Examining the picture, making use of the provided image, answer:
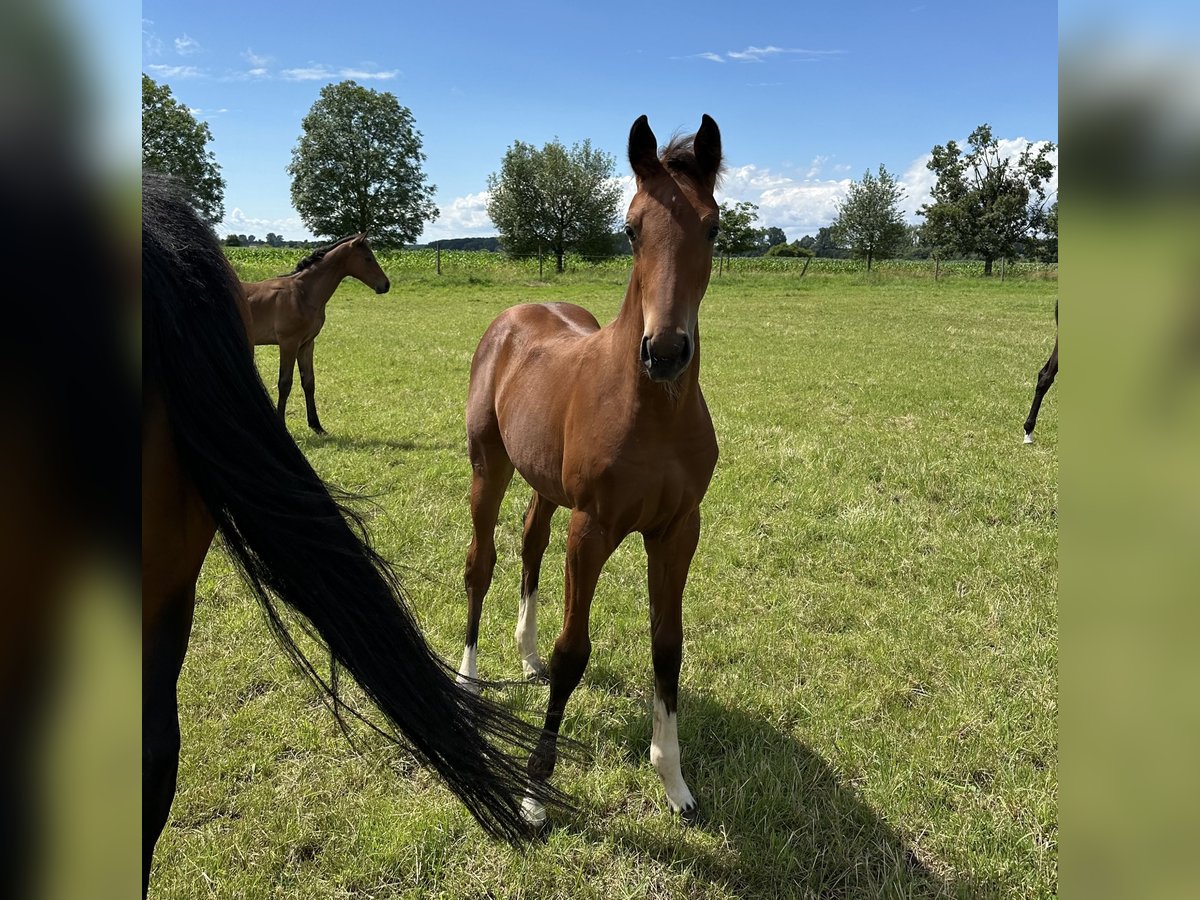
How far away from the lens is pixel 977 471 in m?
5.63

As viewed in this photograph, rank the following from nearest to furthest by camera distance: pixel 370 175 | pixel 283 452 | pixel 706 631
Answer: pixel 283 452 → pixel 706 631 → pixel 370 175

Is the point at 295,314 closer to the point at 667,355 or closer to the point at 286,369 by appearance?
the point at 286,369

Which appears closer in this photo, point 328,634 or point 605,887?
point 328,634

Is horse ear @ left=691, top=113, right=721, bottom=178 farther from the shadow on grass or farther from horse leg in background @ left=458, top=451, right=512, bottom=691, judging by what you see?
the shadow on grass

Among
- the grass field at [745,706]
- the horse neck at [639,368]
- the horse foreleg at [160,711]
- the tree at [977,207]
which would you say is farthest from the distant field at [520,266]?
the horse foreleg at [160,711]

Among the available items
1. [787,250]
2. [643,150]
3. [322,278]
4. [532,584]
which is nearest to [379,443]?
[322,278]

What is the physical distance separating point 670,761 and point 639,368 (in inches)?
51.5

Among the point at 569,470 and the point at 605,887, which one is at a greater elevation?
the point at 569,470

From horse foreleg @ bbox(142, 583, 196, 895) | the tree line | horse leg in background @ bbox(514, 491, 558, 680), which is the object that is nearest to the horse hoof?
horse leg in background @ bbox(514, 491, 558, 680)

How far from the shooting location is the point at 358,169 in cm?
3966

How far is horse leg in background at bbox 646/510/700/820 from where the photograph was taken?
7.66 feet
